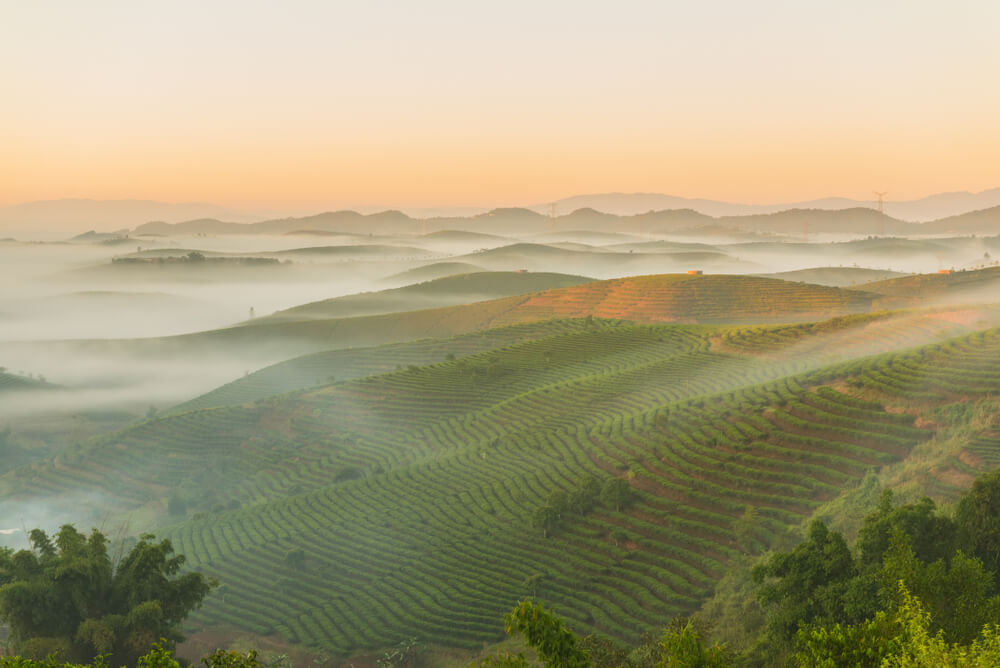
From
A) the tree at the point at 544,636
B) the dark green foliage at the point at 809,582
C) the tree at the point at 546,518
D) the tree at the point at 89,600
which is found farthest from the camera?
the tree at the point at 546,518

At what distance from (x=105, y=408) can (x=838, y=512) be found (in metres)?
182

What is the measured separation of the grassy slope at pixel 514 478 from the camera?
5569 centimetres

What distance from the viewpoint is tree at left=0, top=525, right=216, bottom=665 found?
3838 centimetres

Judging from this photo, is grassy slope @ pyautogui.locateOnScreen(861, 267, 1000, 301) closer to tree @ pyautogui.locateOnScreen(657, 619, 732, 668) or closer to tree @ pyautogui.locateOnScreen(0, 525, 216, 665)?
tree @ pyautogui.locateOnScreen(0, 525, 216, 665)

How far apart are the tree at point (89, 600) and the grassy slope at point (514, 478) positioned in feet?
50.9

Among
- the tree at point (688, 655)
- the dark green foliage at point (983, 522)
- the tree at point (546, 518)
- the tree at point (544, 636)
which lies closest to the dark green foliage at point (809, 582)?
the dark green foliage at point (983, 522)

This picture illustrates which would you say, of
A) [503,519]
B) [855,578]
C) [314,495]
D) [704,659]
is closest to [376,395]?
[314,495]

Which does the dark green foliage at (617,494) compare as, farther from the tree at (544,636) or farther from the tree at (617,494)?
the tree at (544,636)

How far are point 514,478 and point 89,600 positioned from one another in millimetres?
44180

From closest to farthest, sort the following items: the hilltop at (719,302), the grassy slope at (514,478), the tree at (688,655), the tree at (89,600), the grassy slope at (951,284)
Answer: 1. the tree at (688,655)
2. the tree at (89,600)
3. the grassy slope at (514,478)
4. the hilltop at (719,302)
5. the grassy slope at (951,284)

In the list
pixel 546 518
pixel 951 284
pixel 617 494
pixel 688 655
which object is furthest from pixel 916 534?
pixel 951 284

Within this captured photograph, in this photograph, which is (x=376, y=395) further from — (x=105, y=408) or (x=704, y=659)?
(x=704, y=659)

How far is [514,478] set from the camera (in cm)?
7862

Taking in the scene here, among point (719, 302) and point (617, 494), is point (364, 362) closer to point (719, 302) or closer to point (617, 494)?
point (719, 302)
